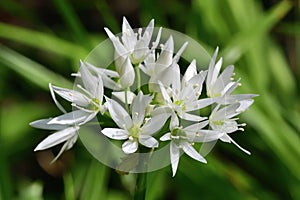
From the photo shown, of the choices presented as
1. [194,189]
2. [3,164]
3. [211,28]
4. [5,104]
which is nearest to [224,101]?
[3,164]

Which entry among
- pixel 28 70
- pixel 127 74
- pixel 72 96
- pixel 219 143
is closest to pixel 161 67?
pixel 127 74

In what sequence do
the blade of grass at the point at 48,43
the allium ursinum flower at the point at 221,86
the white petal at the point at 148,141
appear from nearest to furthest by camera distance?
the white petal at the point at 148,141 < the allium ursinum flower at the point at 221,86 < the blade of grass at the point at 48,43

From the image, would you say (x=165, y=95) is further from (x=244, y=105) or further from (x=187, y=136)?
(x=244, y=105)

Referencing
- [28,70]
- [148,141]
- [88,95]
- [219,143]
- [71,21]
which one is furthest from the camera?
[219,143]

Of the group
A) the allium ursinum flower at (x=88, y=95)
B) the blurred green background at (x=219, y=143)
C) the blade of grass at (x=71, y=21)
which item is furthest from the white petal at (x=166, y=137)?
the blade of grass at (x=71, y=21)

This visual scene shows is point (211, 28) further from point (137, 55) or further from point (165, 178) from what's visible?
point (137, 55)

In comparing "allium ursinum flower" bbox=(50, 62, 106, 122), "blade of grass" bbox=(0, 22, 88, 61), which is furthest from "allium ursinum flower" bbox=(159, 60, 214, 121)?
"blade of grass" bbox=(0, 22, 88, 61)

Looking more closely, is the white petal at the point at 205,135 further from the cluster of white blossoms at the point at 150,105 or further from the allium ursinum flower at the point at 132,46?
the allium ursinum flower at the point at 132,46

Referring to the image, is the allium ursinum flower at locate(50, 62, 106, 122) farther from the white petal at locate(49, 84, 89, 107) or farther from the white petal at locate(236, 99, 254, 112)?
the white petal at locate(236, 99, 254, 112)
